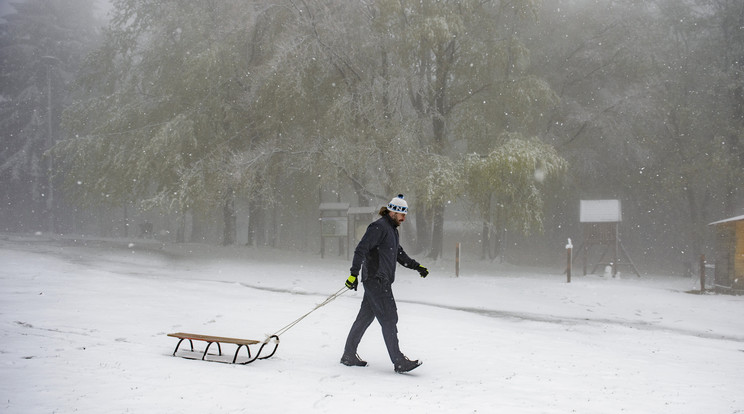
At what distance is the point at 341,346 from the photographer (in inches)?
330

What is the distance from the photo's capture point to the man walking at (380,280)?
6852mm

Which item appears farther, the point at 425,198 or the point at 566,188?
the point at 566,188

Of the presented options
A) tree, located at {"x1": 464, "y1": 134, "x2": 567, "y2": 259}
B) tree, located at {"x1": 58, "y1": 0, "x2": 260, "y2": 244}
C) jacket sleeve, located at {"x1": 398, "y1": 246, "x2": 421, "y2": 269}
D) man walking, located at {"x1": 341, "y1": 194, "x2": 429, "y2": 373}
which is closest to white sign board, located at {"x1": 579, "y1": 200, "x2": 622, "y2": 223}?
tree, located at {"x1": 464, "y1": 134, "x2": 567, "y2": 259}

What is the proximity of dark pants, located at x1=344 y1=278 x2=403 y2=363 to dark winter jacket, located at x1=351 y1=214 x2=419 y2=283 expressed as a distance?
0.35ft

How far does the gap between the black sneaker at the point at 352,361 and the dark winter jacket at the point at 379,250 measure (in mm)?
947

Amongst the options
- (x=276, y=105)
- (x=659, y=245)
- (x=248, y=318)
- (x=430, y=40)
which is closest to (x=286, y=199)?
(x=276, y=105)

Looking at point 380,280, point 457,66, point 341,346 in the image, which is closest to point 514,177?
point 457,66

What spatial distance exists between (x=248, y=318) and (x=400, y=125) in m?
11.6

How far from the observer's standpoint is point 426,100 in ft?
71.8

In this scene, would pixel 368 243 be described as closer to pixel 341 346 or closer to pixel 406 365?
pixel 406 365

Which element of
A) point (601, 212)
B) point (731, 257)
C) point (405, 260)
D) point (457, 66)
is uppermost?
point (457, 66)

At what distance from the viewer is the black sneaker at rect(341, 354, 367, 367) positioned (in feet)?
23.4

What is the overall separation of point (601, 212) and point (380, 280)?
57.8ft

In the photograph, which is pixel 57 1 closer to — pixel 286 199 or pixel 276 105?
pixel 286 199
